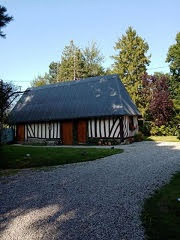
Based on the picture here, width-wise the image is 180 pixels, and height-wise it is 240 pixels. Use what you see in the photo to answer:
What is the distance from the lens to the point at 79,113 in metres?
16.7

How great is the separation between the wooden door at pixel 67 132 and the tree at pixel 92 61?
18.9m

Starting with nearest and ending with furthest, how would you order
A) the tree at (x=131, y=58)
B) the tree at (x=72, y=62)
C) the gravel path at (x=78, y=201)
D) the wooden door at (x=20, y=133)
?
the gravel path at (x=78, y=201) → the wooden door at (x=20, y=133) → the tree at (x=131, y=58) → the tree at (x=72, y=62)

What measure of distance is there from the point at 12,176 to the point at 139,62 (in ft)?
74.6

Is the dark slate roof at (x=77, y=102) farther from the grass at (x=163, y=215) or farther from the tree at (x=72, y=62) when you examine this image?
the tree at (x=72, y=62)

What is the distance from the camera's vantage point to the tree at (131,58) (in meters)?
26.2

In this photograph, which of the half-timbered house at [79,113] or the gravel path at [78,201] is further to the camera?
the half-timbered house at [79,113]

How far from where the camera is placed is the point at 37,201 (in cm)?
439

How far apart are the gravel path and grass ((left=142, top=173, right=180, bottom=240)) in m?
0.15

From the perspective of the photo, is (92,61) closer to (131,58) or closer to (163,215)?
(131,58)

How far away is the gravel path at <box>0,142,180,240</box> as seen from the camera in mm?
3125

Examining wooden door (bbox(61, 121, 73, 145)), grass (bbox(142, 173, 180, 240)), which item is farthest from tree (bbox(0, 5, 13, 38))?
wooden door (bbox(61, 121, 73, 145))

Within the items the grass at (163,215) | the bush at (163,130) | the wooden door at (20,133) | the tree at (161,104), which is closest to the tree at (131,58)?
the tree at (161,104)

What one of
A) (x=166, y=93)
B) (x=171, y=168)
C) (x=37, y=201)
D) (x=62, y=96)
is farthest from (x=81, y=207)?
(x=166, y=93)

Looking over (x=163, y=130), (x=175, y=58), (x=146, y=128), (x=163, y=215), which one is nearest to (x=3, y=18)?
(x=163, y=215)
